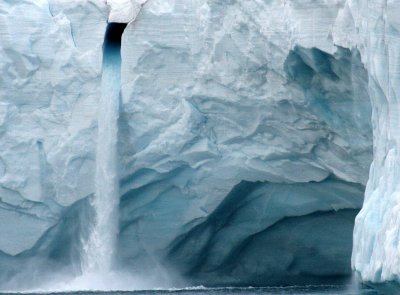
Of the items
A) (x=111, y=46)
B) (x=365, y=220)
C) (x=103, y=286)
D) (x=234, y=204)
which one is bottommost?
(x=103, y=286)

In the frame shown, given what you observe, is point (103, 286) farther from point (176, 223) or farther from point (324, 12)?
point (324, 12)

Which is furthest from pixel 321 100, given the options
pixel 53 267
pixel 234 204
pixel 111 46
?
pixel 53 267

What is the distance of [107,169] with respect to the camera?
1375 centimetres

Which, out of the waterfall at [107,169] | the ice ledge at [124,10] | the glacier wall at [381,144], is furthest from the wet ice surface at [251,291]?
the ice ledge at [124,10]

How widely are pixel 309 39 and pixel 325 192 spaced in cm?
223

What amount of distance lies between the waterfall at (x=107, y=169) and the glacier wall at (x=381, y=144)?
3565 mm

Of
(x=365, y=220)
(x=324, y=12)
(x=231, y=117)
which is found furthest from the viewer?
(x=231, y=117)

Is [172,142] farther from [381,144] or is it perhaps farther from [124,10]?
[381,144]

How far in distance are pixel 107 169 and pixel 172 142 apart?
0.91m

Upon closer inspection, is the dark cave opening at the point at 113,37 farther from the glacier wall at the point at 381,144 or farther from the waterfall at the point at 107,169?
the glacier wall at the point at 381,144

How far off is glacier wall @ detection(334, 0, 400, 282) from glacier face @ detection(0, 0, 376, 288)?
1.83 metres

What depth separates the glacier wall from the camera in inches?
377

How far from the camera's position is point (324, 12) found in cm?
1201

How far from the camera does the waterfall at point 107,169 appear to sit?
537 inches
